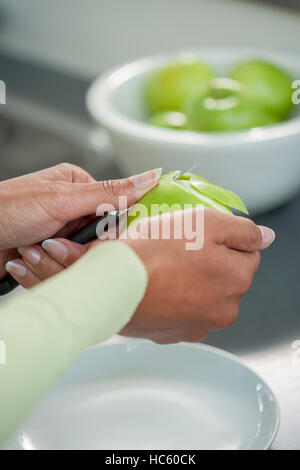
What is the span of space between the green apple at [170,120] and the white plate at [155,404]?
1.14 feet

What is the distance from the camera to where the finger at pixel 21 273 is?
0.72 metres

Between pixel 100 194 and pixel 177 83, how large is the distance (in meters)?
0.40

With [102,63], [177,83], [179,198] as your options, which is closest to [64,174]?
[179,198]

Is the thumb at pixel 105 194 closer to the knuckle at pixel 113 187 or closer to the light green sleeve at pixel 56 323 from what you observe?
the knuckle at pixel 113 187

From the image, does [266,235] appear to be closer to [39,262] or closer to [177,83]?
[39,262]

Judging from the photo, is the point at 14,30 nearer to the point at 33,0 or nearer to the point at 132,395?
the point at 33,0

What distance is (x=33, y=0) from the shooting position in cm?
165

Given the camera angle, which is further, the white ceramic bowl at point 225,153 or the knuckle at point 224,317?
the white ceramic bowl at point 225,153

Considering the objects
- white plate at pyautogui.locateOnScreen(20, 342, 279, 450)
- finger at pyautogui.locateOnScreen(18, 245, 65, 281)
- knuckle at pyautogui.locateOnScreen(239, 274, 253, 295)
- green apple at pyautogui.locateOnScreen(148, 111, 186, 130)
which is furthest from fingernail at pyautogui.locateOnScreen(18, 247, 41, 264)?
green apple at pyautogui.locateOnScreen(148, 111, 186, 130)

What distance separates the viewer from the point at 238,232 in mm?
616

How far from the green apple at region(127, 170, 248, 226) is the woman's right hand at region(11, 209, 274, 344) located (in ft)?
0.13

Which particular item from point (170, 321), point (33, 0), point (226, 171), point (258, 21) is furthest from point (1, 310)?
point (33, 0)

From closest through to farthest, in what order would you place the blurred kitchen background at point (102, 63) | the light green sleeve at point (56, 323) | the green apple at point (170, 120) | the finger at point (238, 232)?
the light green sleeve at point (56, 323) → the finger at point (238, 232) → the blurred kitchen background at point (102, 63) → the green apple at point (170, 120)

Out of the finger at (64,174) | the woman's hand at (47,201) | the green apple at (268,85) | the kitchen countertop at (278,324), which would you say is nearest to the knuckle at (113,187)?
the woman's hand at (47,201)
